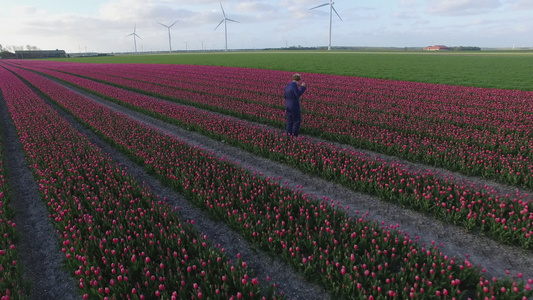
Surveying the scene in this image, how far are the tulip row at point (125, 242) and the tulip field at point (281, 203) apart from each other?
3 cm

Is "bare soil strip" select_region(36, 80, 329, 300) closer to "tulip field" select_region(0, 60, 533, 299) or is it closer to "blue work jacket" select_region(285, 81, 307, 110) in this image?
"tulip field" select_region(0, 60, 533, 299)

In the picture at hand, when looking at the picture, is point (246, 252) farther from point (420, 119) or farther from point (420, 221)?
point (420, 119)

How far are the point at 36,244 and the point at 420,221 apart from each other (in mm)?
8109

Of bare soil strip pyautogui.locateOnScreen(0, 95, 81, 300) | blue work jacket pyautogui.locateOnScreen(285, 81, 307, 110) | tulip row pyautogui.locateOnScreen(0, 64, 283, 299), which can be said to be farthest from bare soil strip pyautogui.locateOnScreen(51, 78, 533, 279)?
bare soil strip pyautogui.locateOnScreen(0, 95, 81, 300)

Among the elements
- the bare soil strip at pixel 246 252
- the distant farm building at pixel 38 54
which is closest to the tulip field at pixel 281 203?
the bare soil strip at pixel 246 252

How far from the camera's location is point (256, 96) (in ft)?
72.2

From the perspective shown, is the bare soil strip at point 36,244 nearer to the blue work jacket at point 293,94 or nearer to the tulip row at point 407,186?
the tulip row at point 407,186

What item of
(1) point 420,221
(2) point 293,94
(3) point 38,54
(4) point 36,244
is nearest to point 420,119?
(2) point 293,94

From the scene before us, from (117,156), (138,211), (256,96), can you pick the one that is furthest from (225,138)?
(256,96)

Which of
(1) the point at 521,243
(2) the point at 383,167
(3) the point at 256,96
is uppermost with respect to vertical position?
(3) the point at 256,96

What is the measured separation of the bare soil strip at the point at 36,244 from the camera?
17.1 ft

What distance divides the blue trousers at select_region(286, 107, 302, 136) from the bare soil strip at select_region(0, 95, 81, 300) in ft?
28.1

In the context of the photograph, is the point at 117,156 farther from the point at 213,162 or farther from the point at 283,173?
the point at 283,173

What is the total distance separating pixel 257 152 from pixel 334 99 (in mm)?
10804
